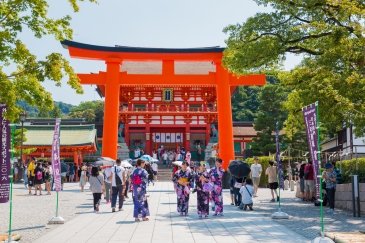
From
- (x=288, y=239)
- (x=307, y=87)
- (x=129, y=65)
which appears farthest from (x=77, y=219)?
(x=129, y=65)

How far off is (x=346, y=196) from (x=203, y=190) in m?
4.80

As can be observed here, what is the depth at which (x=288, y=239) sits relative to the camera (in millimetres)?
8633

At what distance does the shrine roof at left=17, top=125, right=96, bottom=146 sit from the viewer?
118ft

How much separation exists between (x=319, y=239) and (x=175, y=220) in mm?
4562

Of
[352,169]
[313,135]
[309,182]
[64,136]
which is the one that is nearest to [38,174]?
[309,182]

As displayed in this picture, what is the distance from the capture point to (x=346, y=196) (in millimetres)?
13930

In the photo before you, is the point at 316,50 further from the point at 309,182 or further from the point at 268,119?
the point at 268,119

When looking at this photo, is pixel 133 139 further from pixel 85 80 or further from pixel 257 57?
pixel 257 57

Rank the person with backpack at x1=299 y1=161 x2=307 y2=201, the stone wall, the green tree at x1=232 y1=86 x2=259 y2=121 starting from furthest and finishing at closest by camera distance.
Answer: the green tree at x1=232 y1=86 x2=259 y2=121
the person with backpack at x1=299 y1=161 x2=307 y2=201
the stone wall

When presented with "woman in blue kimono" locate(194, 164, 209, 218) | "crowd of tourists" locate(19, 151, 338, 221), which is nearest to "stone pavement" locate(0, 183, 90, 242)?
"crowd of tourists" locate(19, 151, 338, 221)

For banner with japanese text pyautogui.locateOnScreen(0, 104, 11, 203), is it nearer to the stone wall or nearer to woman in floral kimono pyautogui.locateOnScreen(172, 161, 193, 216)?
woman in floral kimono pyautogui.locateOnScreen(172, 161, 193, 216)

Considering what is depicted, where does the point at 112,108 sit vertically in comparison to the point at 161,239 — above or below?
above

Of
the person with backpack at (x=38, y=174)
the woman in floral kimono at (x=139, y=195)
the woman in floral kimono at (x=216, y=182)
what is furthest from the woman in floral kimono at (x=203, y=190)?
the person with backpack at (x=38, y=174)

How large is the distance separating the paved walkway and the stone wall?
105 inches
